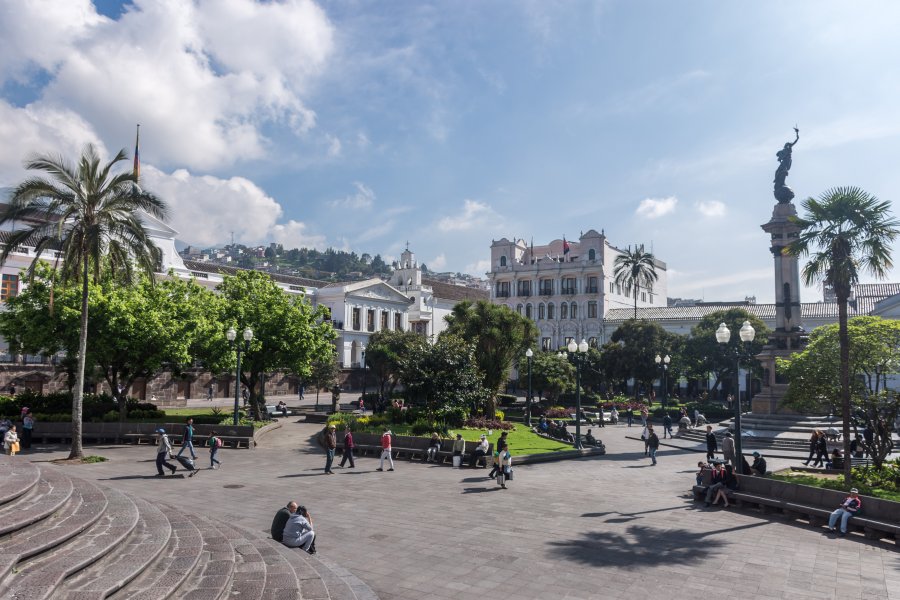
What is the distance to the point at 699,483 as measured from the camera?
694 inches

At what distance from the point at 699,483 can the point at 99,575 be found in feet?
50.1

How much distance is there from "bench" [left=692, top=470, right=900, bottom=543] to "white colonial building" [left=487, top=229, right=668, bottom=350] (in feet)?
182

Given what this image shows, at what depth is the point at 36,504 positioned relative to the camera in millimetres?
8906

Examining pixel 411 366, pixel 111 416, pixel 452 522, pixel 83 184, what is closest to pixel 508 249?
pixel 411 366

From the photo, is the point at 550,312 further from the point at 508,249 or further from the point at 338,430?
the point at 338,430

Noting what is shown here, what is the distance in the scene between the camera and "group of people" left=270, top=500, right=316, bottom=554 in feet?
35.3

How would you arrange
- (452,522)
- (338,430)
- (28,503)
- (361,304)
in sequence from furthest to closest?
(361,304) → (338,430) → (452,522) → (28,503)

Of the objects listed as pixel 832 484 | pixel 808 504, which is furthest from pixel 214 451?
pixel 832 484

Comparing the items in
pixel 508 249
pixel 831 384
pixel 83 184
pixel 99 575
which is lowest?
pixel 99 575

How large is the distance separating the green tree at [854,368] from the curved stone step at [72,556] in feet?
63.7

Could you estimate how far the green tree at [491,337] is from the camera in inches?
1431

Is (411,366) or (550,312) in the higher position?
(550,312)

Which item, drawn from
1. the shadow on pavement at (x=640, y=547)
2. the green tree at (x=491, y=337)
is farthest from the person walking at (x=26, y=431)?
the shadow on pavement at (x=640, y=547)

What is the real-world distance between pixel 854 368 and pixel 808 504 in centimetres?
786
